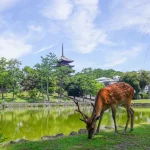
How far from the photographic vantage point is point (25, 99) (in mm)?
38875

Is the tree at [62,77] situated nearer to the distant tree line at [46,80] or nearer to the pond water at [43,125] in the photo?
the distant tree line at [46,80]

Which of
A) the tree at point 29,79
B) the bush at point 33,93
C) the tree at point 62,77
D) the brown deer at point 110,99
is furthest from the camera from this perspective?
the tree at point 62,77

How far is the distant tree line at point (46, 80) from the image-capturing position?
37.6 metres

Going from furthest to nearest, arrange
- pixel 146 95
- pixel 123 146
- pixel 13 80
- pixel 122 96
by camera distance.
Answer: pixel 146 95, pixel 13 80, pixel 122 96, pixel 123 146

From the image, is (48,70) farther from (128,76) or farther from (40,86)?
(128,76)

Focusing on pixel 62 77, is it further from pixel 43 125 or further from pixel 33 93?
pixel 43 125

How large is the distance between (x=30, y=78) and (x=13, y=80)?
511cm

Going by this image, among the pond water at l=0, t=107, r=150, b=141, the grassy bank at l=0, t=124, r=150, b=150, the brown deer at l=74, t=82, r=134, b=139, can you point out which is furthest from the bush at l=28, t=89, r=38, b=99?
the grassy bank at l=0, t=124, r=150, b=150

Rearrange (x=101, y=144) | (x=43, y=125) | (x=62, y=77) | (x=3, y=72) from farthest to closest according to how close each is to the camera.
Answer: (x=62, y=77) → (x=3, y=72) → (x=43, y=125) → (x=101, y=144)

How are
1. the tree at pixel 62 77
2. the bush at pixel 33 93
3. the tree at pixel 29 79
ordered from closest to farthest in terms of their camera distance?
1. the bush at pixel 33 93
2. the tree at pixel 29 79
3. the tree at pixel 62 77

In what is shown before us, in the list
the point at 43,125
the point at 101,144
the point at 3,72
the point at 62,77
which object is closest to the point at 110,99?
the point at 101,144

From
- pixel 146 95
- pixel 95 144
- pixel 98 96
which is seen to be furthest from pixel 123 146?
pixel 146 95

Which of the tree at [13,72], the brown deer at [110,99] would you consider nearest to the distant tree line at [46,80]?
the tree at [13,72]

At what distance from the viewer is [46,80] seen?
131ft
